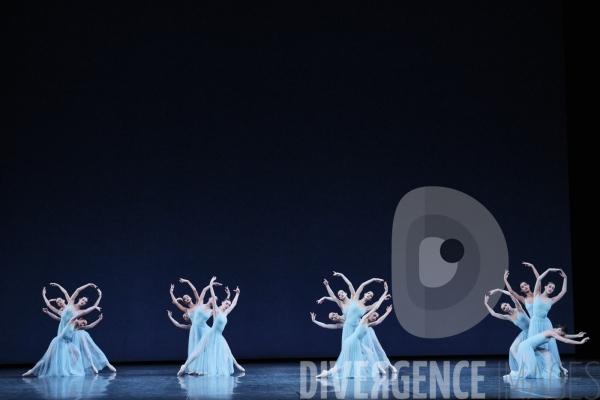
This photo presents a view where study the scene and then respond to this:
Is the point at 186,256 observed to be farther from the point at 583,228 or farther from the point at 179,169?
the point at 583,228

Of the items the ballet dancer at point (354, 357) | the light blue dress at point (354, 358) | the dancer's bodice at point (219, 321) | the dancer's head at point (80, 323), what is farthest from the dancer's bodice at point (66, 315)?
the light blue dress at point (354, 358)

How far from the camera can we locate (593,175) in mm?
10062

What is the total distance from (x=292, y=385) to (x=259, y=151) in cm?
422

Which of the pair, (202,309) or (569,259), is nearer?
(202,309)

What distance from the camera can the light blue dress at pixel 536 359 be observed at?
6430 millimetres

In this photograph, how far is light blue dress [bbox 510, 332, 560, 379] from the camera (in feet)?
21.1

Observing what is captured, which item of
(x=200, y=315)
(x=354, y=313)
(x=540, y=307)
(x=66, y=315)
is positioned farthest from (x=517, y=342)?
(x=66, y=315)

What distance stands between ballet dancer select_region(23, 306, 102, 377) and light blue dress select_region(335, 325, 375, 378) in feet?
9.76

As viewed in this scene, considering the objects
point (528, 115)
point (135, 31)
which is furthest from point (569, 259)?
point (135, 31)

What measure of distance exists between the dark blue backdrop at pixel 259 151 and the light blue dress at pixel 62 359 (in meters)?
1.42

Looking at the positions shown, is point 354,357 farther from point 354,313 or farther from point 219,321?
point 219,321

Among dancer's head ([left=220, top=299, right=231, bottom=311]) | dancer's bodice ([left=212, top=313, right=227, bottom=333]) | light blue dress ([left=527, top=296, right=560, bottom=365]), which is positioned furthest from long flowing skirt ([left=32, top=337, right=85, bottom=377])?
light blue dress ([left=527, top=296, right=560, bottom=365])

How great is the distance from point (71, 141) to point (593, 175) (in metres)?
7.54

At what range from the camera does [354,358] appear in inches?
277
